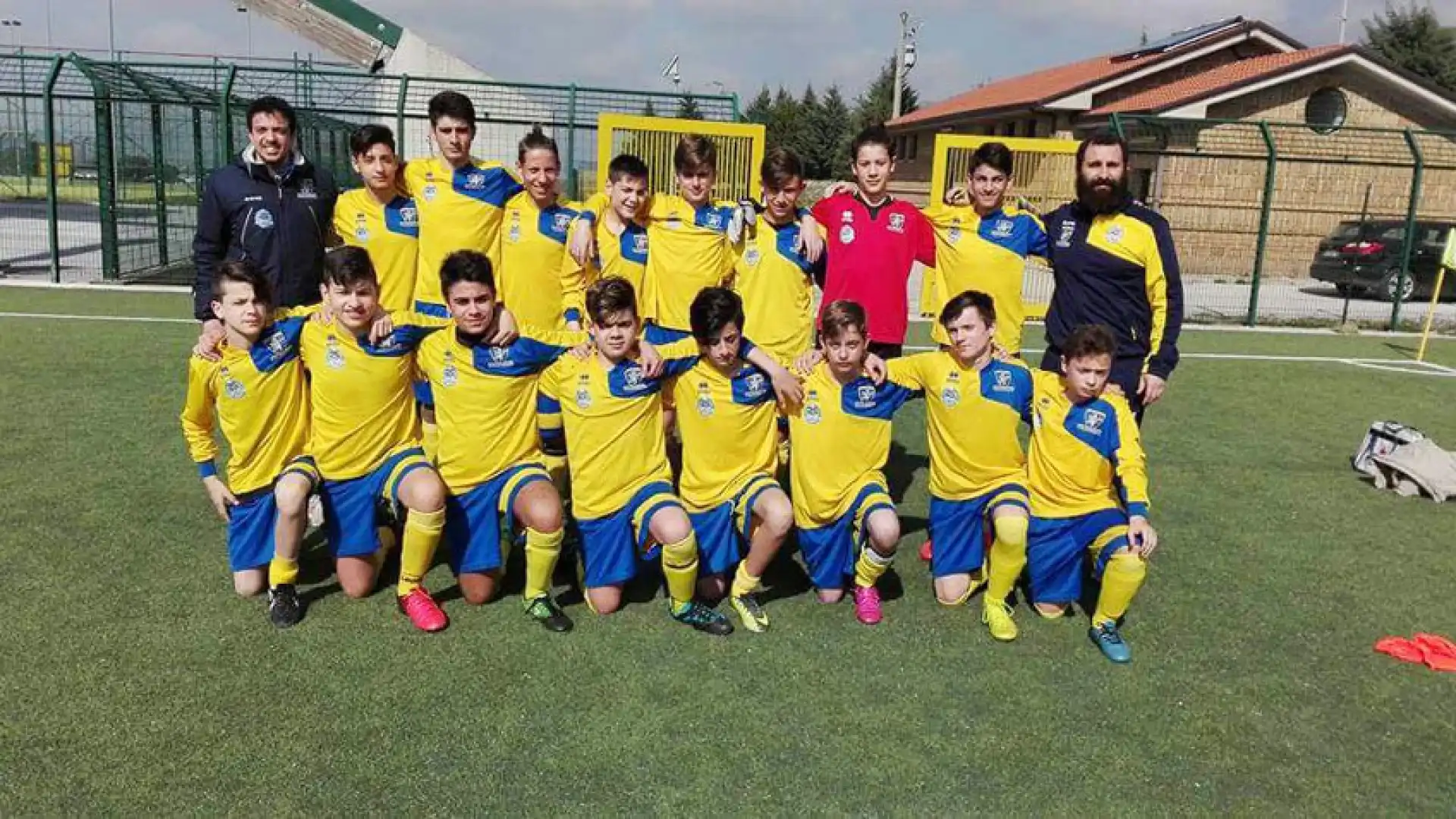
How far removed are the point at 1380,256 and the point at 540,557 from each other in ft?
57.1

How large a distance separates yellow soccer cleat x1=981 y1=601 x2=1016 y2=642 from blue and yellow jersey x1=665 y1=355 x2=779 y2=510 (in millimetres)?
1027

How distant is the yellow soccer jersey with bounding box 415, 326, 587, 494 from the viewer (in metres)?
3.98

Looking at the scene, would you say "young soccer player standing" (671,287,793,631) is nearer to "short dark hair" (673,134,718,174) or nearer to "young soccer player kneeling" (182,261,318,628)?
"short dark hair" (673,134,718,174)

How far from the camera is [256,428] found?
157 inches

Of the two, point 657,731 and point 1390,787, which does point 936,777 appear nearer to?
point 657,731

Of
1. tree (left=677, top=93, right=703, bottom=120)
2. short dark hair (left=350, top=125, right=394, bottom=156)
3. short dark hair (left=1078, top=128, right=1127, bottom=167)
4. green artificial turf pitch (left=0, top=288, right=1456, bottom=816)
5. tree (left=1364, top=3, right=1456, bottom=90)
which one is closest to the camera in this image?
green artificial turf pitch (left=0, top=288, right=1456, bottom=816)

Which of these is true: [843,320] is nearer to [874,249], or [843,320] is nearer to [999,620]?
[874,249]

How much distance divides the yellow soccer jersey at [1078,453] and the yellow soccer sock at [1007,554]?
189 mm

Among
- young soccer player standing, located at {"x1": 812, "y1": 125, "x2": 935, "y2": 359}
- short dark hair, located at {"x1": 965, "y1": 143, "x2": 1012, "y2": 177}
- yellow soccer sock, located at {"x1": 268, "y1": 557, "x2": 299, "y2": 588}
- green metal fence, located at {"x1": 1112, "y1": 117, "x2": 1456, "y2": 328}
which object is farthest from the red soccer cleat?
green metal fence, located at {"x1": 1112, "y1": 117, "x2": 1456, "y2": 328}

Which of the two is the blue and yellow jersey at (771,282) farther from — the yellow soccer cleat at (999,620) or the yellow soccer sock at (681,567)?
the yellow soccer cleat at (999,620)

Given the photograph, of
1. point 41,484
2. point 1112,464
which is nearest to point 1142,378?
point 1112,464

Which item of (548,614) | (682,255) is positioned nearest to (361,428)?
(548,614)

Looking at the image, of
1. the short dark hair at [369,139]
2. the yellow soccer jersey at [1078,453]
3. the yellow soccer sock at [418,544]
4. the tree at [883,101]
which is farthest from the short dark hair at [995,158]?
the tree at [883,101]

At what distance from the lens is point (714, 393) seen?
4070mm
